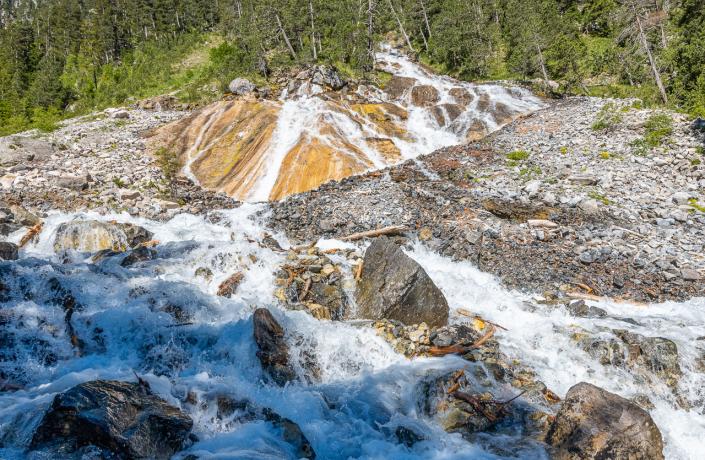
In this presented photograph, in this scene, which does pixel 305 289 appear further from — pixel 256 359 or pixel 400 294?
pixel 256 359

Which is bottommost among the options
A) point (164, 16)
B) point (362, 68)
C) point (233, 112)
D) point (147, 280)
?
point (147, 280)

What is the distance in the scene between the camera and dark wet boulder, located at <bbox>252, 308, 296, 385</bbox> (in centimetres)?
794

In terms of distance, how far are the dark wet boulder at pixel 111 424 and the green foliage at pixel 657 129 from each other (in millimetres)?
22118

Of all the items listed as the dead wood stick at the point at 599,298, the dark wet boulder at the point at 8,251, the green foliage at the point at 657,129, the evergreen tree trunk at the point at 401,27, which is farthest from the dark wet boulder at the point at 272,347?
the evergreen tree trunk at the point at 401,27

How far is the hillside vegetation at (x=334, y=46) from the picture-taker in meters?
27.4

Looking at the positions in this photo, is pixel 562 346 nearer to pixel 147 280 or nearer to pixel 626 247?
pixel 626 247

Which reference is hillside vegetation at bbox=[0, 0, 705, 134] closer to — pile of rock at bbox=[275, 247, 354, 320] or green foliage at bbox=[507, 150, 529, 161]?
green foliage at bbox=[507, 150, 529, 161]

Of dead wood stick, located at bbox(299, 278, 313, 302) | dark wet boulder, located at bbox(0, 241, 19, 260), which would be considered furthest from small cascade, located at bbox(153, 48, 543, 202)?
dark wet boulder, located at bbox(0, 241, 19, 260)

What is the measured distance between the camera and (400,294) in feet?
32.8

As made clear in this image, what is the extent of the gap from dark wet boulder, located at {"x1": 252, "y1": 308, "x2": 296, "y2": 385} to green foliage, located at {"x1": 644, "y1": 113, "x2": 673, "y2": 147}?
19530 millimetres

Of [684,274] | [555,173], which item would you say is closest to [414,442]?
[684,274]

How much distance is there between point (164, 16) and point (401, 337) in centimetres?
7403

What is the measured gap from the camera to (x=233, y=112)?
2708 centimetres

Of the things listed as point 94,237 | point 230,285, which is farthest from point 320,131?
point 230,285
